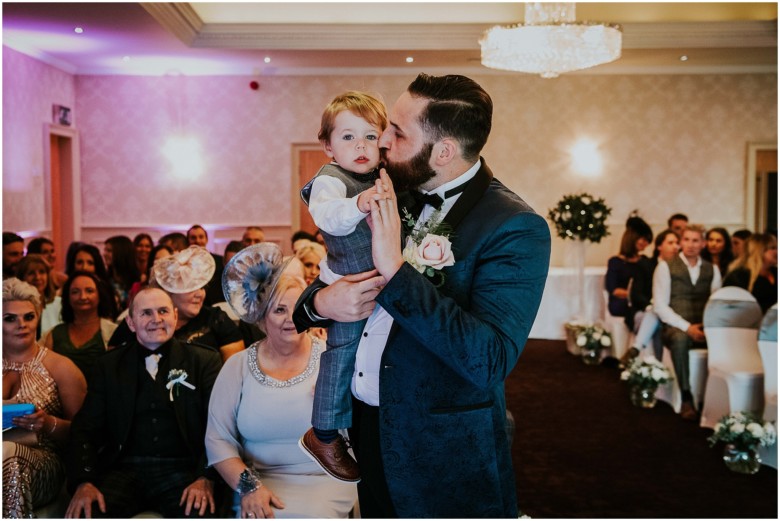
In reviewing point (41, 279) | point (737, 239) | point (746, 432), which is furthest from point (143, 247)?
point (737, 239)

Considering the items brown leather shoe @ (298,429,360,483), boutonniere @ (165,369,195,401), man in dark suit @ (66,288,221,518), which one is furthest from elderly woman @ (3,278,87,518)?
brown leather shoe @ (298,429,360,483)

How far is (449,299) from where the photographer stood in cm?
175

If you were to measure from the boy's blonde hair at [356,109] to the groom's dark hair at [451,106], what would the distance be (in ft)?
1.76

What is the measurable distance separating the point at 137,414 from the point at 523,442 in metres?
3.19

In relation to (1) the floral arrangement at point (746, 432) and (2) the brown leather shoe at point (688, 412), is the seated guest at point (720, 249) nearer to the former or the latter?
(2) the brown leather shoe at point (688, 412)

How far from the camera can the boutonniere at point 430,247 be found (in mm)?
1818

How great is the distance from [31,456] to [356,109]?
207cm

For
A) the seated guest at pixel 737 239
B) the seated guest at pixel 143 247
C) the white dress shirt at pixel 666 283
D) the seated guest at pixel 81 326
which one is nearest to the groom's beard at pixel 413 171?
the seated guest at pixel 81 326

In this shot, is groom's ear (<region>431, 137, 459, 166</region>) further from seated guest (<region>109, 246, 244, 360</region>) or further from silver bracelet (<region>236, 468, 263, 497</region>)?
seated guest (<region>109, 246, 244, 360</region>)

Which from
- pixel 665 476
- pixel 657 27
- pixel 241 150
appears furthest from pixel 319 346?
pixel 241 150

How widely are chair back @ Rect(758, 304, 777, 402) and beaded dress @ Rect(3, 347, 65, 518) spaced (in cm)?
426

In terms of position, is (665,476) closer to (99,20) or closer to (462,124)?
(462,124)

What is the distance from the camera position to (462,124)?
1891 mm

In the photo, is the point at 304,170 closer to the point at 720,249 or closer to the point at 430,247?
the point at 720,249
